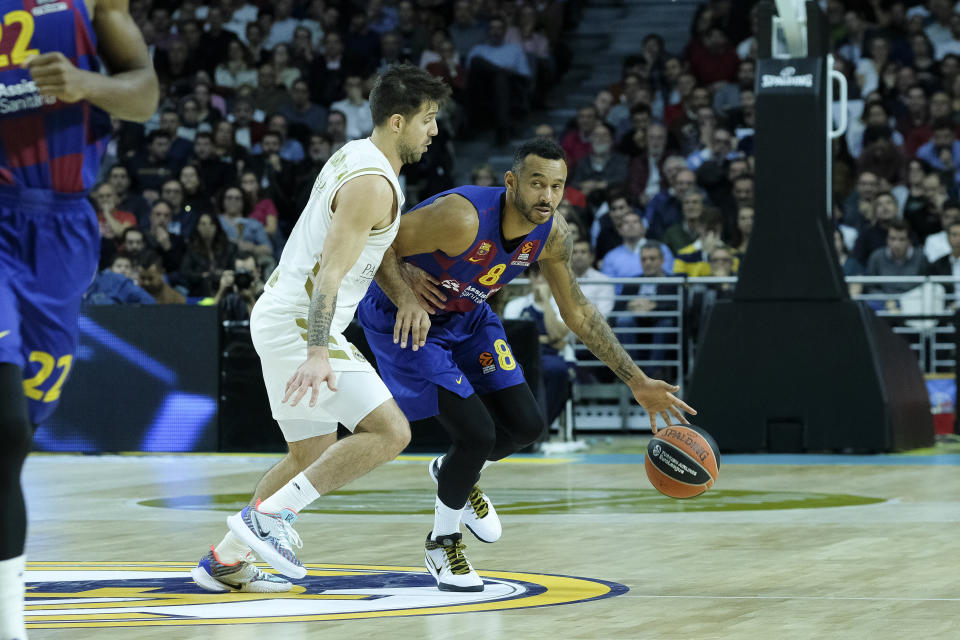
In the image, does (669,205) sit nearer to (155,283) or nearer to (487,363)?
(155,283)

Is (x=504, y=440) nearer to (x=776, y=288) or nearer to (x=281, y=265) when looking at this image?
(x=281, y=265)

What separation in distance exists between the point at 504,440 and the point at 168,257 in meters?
10.7

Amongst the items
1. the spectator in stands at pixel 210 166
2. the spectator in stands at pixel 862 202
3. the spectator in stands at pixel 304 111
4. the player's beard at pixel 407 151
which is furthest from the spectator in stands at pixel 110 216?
the player's beard at pixel 407 151

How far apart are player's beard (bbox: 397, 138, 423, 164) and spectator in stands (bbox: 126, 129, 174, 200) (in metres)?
12.9

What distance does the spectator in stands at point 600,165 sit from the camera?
58.0 ft

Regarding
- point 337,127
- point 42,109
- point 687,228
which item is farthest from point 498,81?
point 42,109

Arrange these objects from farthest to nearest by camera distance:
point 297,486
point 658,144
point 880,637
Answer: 1. point 658,144
2. point 297,486
3. point 880,637

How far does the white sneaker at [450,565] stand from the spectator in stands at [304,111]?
13991mm

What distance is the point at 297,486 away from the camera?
571 centimetres

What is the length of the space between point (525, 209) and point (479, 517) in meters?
1.35

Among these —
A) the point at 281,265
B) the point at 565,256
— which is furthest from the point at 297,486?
the point at 565,256

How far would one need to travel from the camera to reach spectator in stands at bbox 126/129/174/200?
18.6 m

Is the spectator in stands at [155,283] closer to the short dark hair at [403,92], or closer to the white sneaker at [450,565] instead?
the white sneaker at [450,565]

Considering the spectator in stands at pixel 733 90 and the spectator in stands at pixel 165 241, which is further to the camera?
the spectator in stands at pixel 733 90
